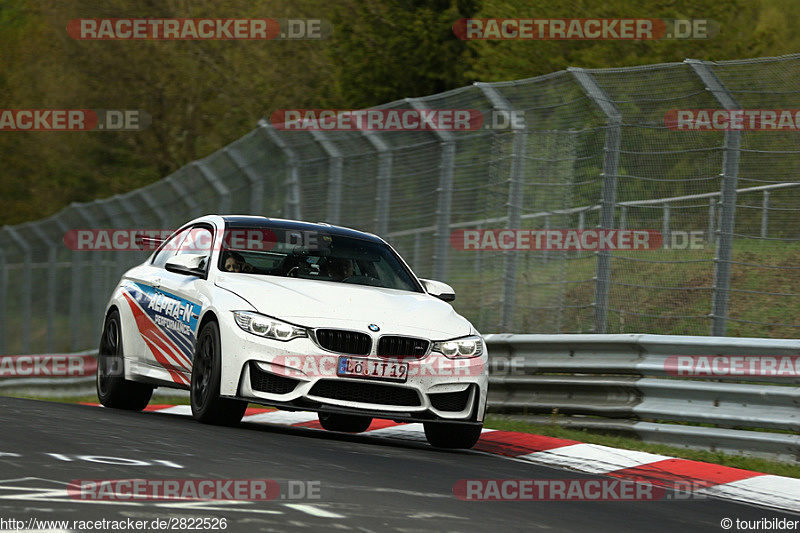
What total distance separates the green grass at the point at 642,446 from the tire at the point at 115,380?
286 cm

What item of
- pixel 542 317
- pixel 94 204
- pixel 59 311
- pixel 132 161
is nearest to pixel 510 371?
pixel 542 317

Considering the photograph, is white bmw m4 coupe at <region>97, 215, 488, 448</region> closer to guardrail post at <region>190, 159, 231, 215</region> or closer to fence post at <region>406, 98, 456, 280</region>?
fence post at <region>406, 98, 456, 280</region>

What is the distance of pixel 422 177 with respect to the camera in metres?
14.1

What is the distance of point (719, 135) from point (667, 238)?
898mm

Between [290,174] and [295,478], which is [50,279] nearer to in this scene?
[290,174]

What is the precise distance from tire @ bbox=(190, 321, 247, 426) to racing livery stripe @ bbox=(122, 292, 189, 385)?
453mm

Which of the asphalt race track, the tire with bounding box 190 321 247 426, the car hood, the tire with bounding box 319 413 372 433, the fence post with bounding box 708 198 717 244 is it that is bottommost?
the tire with bounding box 319 413 372 433

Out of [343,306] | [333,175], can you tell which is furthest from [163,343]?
[333,175]

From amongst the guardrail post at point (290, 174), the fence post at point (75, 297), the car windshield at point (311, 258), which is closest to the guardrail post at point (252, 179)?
the guardrail post at point (290, 174)

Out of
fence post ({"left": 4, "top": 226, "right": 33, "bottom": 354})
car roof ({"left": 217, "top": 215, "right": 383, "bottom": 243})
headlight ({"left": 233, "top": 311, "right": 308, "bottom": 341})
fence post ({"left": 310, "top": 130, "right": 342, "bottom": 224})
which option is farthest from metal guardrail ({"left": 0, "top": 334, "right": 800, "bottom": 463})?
fence post ({"left": 4, "top": 226, "right": 33, "bottom": 354})

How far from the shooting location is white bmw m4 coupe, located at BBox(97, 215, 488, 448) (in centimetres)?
881

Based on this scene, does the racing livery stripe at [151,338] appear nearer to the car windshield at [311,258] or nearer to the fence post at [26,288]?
the car windshield at [311,258]

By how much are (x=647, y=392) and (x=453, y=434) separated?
146 cm

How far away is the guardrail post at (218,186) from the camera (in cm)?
1770
